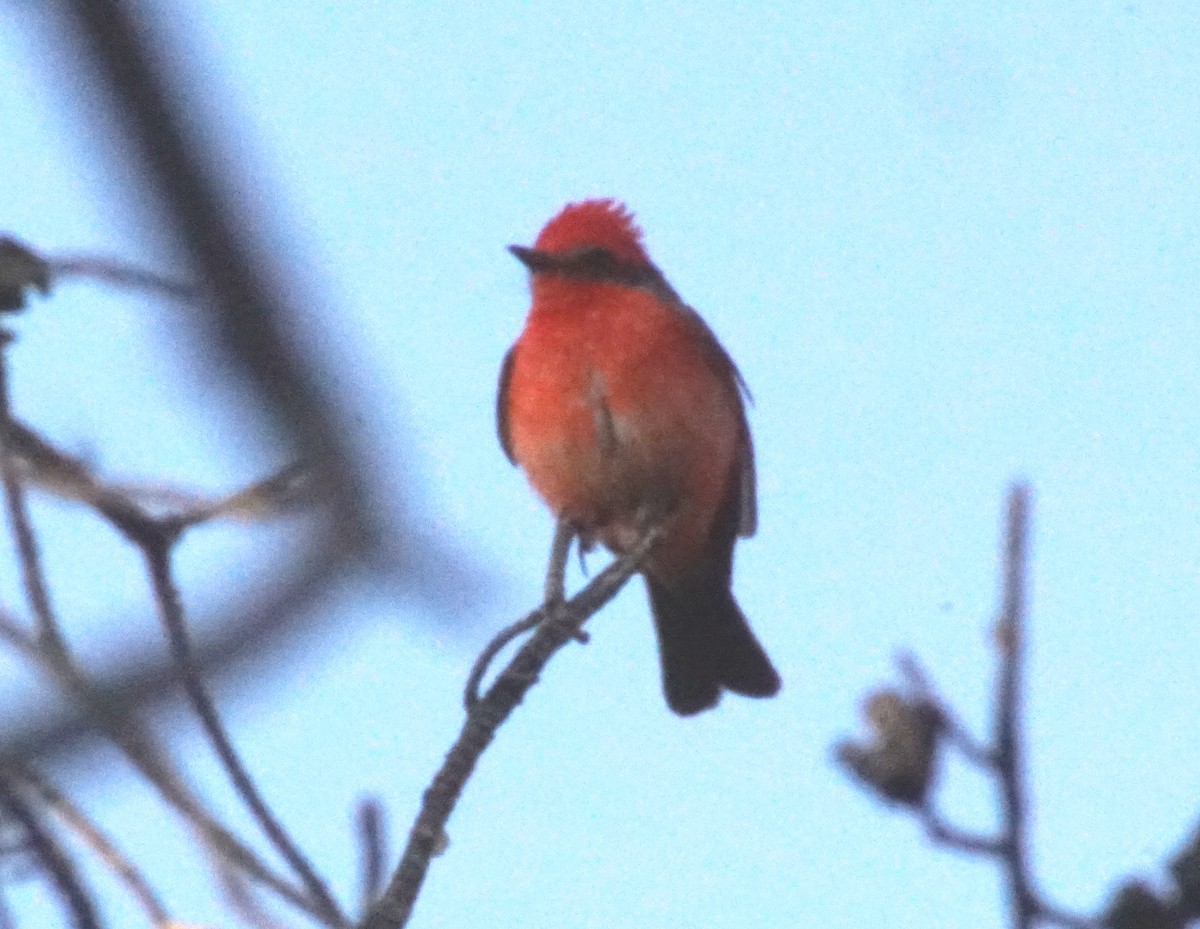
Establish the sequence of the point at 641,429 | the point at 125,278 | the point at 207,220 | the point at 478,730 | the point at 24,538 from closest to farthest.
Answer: the point at 207,220 → the point at 125,278 → the point at 24,538 → the point at 478,730 → the point at 641,429

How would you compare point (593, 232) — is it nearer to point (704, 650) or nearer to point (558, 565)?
point (704, 650)

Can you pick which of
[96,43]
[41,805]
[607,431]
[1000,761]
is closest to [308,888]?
[41,805]

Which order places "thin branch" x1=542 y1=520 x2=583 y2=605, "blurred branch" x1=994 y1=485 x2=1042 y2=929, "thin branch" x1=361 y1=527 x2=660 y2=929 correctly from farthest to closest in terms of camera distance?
1. "thin branch" x1=542 y1=520 x2=583 y2=605
2. "thin branch" x1=361 y1=527 x2=660 y2=929
3. "blurred branch" x1=994 y1=485 x2=1042 y2=929

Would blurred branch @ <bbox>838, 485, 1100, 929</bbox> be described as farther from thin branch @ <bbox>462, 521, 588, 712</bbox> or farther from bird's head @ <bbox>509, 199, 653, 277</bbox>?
bird's head @ <bbox>509, 199, 653, 277</bbox>

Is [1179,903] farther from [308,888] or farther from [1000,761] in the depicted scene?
[308,888]

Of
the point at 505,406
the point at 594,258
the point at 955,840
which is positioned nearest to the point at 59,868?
the point at 955,840

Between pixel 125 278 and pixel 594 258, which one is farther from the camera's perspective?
pixel 594 258

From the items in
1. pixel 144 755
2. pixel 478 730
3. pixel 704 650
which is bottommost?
pixel 704 650

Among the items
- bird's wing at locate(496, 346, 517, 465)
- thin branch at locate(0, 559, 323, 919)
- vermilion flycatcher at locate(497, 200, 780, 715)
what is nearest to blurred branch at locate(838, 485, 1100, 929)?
thin branch at locate(0, 559, 323, 919)
